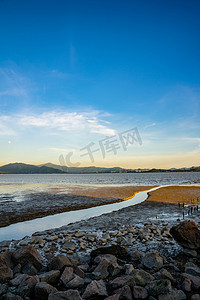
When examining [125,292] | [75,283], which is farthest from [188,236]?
[75,283]

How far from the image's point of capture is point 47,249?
31.2 ft

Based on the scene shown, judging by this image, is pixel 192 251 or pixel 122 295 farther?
pixel 192 251

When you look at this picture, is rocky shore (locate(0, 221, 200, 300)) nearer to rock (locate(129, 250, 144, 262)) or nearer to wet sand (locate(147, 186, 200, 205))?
rock (locate(129, 250, 144, 262))

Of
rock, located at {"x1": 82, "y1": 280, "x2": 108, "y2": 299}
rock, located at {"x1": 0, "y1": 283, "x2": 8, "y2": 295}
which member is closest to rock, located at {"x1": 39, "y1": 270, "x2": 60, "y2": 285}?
rock, located at {"x1": 0, "y1": 283, "x2": 8, "y2": 295}

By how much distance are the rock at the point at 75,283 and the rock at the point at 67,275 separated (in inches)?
6.5

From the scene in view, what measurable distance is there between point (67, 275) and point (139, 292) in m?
A: 2.23

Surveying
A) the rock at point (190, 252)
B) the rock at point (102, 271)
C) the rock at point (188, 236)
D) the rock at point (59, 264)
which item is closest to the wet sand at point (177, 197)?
the rock at point (188, 236)

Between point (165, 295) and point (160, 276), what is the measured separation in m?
0.96

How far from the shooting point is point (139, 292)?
5535 millimetres

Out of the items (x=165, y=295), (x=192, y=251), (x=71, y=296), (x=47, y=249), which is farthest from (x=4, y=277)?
(x=192, y=251)

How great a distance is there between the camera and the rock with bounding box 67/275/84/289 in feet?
20.0

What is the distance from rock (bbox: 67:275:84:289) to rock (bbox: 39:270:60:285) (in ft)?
1.78

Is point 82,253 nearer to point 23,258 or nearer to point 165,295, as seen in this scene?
point 23,258

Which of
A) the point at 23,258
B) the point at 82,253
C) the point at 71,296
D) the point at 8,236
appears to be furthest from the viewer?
the point at 8,236
